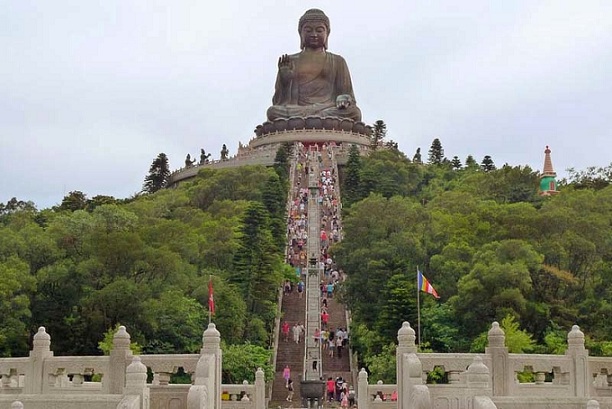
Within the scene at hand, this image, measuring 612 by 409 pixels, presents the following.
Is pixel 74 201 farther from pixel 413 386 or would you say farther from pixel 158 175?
pixel 413 386

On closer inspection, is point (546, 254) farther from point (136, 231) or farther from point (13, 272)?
point (13, 272)

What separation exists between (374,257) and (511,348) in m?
8.15

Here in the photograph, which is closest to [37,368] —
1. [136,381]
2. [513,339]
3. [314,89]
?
[136,381]

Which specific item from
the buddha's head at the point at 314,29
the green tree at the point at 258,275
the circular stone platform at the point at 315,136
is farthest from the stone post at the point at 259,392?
the buddha's head at the point at 314,29

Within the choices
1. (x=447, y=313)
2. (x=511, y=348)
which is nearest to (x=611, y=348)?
(x=511, y=348)

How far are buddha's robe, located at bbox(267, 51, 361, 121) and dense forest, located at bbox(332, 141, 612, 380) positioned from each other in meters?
27.4

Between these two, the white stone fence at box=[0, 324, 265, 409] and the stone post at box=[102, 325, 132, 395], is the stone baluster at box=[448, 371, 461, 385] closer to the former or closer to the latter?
the white stone fence at box=[0, 324, 265, 409]

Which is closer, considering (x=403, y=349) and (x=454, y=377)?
(x=403, y=349)

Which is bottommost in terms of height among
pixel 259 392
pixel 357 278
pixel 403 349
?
pixel 259 392

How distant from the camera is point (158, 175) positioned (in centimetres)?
6531

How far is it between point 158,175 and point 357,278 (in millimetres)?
37550

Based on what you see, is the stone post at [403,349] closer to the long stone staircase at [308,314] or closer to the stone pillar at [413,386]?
the stone pillar at [413,386]

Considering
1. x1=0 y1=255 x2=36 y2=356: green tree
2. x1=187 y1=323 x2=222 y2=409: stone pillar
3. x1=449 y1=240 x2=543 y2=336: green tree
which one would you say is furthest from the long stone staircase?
x1=187 y1=323 x2=222 y2=409: stone pillar

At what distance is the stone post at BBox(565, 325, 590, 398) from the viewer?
14.4 metres
